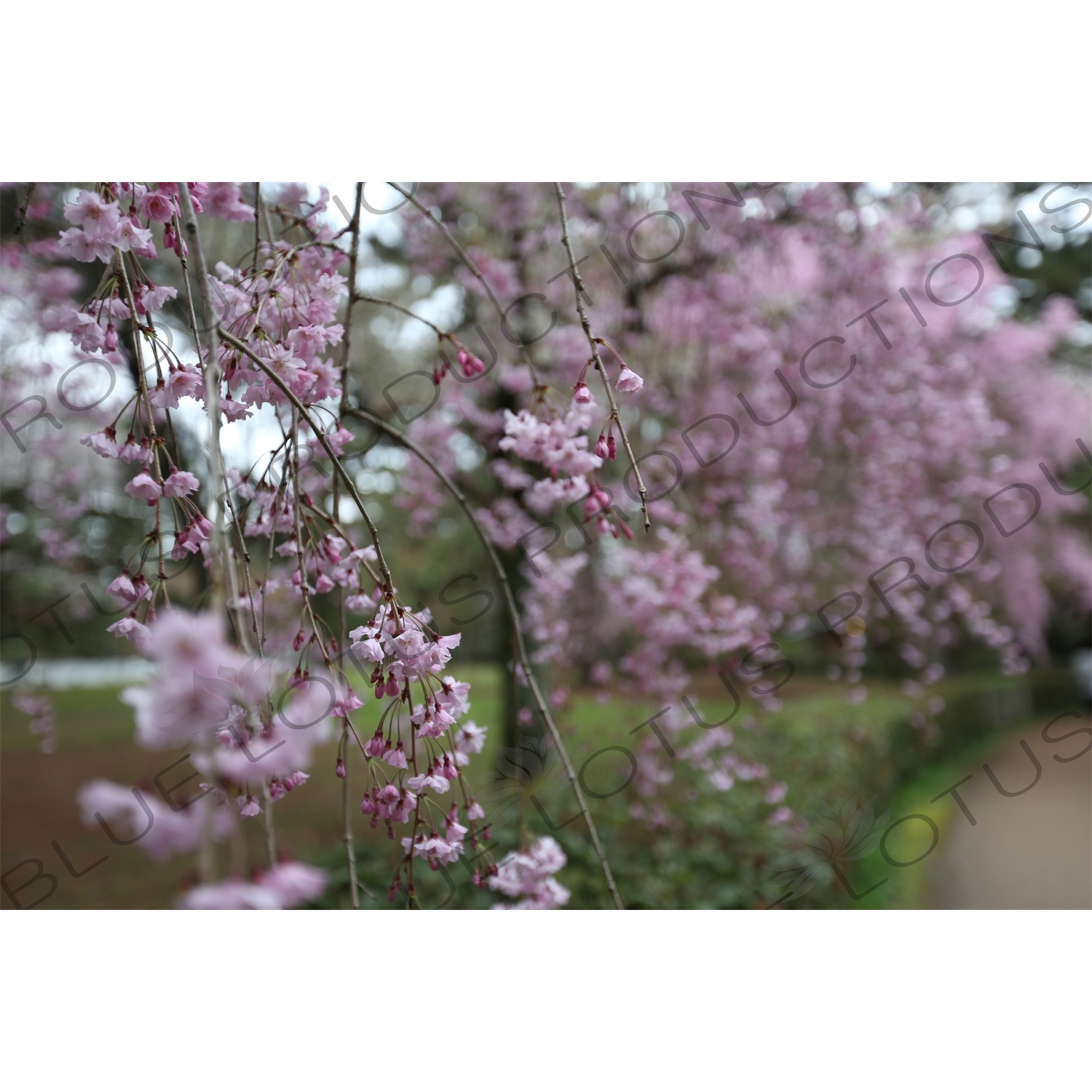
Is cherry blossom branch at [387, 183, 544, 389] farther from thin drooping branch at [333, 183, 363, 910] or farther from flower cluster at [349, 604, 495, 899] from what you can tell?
flower cluster at [349, 604, 495, 899]

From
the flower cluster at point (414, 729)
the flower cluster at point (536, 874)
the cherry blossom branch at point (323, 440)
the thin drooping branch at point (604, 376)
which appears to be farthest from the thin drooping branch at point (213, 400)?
the flower cluster at point (536, 874)

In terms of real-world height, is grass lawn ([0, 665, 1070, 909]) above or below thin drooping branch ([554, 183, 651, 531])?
below

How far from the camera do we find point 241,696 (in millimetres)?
427

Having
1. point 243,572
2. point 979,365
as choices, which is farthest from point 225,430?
point 979,365

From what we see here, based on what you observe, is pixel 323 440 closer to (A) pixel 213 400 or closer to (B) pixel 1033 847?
(A) pixel 213 400

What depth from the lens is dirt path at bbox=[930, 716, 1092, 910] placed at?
186 cm

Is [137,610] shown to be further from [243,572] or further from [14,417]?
[14,417]

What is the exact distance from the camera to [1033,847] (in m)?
1.96

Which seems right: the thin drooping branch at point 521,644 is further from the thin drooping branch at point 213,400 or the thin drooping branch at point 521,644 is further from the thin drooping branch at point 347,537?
the thin drooping branch at point 213,400

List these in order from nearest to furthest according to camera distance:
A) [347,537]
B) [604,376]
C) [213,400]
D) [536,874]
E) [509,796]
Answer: [213,400]
[604,376]
[347,537]
[536,874]
[509,796]

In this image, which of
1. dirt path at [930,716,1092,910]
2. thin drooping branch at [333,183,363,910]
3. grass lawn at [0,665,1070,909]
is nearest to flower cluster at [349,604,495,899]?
thin drooping branch at [333,183,363,910]

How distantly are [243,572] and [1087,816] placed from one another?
2.18 metres

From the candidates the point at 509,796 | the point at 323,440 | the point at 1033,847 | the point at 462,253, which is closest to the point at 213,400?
the point at 323,440
